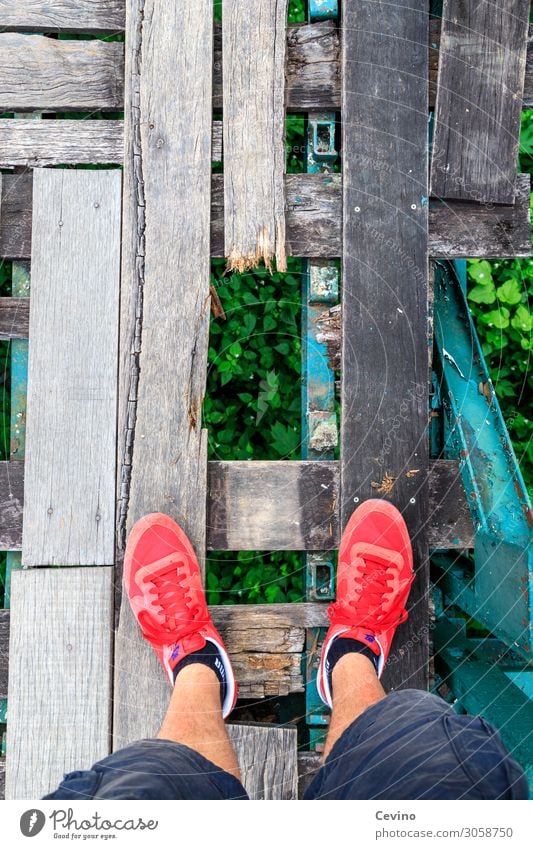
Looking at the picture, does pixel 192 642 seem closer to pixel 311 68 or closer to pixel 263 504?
pixel 263 504

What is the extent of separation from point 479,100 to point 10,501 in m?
2.04

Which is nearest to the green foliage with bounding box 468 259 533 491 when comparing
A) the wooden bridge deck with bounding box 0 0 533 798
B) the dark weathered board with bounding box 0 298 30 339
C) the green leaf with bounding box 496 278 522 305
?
the green leaf with bounding box 496 278 522 305

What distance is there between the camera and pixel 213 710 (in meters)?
2.05

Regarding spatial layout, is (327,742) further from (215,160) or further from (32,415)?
(215,160)

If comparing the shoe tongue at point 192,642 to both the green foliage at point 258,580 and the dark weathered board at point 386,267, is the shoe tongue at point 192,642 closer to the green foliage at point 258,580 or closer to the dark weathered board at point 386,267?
the green foliage at point 258,580

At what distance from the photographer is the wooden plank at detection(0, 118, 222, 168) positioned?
219 cm

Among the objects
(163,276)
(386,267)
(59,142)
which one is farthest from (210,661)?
(59,142)

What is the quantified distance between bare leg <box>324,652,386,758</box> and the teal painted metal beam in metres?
0.47

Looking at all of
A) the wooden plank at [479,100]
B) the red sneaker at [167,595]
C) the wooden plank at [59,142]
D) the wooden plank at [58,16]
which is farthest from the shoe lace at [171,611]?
the wooden plank at [58,16]

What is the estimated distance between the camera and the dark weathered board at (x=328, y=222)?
2.16 meters
